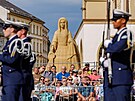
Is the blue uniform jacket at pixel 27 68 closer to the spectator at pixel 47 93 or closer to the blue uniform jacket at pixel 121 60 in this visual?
the blue uniform jacket at pixel 121 60

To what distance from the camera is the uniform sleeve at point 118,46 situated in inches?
272

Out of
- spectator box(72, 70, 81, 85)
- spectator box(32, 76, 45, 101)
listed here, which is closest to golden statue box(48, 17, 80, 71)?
spectator box(72, 70, 81, 85)

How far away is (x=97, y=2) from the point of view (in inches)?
1432

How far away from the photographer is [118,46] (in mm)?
6902

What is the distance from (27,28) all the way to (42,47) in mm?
83710

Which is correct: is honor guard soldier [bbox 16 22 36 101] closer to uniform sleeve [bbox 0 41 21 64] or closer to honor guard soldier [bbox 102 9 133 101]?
uniform sleeve [bbox 0 41 21 64]

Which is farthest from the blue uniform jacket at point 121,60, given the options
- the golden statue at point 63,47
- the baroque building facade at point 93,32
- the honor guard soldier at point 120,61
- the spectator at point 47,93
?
the baroque building facade at point 93,32

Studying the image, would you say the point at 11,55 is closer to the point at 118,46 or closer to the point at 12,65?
the point at 12,65

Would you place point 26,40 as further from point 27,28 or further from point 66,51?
point 66,51

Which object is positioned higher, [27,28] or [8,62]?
[27,28]

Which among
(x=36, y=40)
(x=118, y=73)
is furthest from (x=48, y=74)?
(x=36, y=40)

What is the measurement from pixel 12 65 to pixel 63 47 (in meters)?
10.4

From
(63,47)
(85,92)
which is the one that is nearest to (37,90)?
(85,92)

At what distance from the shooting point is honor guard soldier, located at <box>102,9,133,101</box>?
6.95 m
